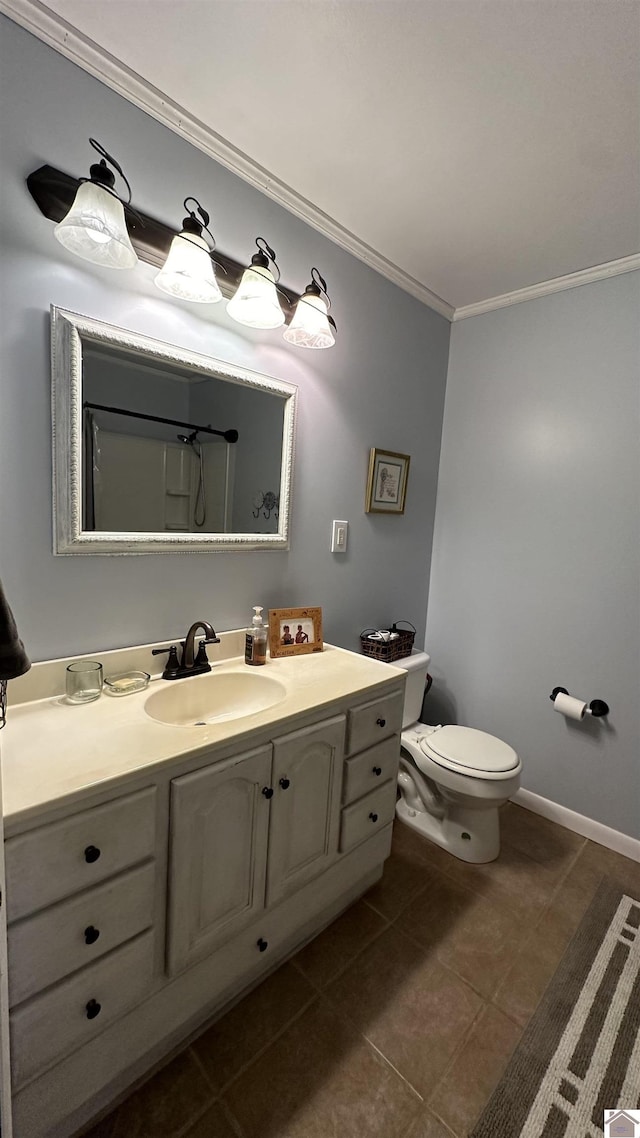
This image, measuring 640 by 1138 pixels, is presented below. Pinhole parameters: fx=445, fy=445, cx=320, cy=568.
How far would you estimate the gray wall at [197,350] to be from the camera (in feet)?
3.39

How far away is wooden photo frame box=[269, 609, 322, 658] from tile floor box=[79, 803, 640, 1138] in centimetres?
91

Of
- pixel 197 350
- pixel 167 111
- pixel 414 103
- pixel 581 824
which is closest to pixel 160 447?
pixel 197 350

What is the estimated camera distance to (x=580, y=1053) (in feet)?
3.73

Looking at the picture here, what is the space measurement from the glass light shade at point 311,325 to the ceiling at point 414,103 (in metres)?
0.38

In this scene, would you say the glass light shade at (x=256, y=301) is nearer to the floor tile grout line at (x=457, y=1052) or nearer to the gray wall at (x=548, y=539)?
the gray wall at (x=548, y=539)

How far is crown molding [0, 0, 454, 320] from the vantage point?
3.23 ft

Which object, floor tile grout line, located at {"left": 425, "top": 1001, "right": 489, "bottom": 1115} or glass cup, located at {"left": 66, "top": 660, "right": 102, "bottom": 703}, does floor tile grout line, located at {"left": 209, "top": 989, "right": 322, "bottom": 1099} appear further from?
glass cup, located at {"left": 66, "top": 660, "right": 102, "bottom": 703}

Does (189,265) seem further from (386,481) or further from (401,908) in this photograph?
(401,908)

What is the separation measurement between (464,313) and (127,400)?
70.7 inches

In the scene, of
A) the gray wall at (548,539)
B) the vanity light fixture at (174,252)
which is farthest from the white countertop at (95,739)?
the gray wall at (548,539)

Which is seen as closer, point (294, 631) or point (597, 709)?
point (294, 631)

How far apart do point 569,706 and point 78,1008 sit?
6.15 feet

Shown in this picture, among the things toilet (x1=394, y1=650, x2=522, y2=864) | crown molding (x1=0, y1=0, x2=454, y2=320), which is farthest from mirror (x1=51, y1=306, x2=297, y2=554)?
toilet (x1=394, y1=650, x2=522, y2=864)

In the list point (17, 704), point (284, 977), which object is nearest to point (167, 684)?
point (17, 704)
